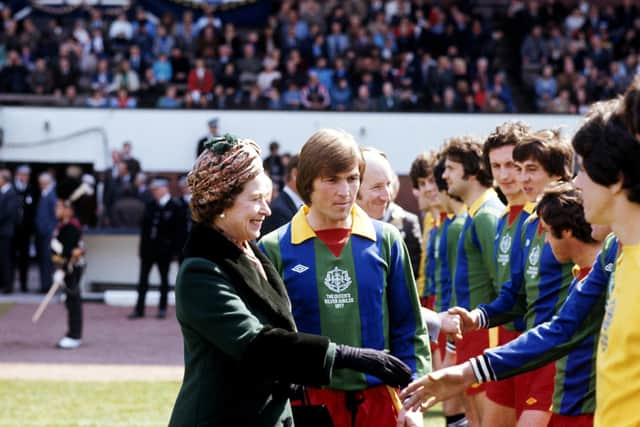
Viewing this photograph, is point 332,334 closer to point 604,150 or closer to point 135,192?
point 604,150

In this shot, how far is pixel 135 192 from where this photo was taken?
64.3 feet

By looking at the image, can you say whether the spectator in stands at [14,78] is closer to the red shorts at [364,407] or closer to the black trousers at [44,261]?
the black trousers at [44,261]

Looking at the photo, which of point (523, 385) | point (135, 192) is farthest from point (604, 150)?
point (135, 192)

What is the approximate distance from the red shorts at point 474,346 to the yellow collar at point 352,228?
7.65 ft

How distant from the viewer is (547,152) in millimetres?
5637

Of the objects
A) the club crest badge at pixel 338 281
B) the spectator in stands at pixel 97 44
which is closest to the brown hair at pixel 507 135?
the club crest badge at pixel 338 281

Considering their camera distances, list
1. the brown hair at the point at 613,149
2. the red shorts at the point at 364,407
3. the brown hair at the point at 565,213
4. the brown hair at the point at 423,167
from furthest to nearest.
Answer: the brown hair at the point at 423,167 → the brown hair at the point at 565,213 → the red shorts at the point at 364,407 → the brown hair at the point at 613,149

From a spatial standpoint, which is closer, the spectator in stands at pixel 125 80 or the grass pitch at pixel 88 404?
the grass pitch at pixel 88 404

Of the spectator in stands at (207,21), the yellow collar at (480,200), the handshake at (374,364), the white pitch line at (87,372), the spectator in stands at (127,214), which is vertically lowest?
the white pitch line at (87,372)

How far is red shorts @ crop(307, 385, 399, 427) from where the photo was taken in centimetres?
424

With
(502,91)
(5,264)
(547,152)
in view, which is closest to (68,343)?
(5,264)

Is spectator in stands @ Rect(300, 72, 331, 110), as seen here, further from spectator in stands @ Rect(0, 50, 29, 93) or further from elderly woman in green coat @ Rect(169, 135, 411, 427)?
elderly woman in green coat @ Rect(169, 135, 411, 427)

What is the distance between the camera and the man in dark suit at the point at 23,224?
771 inches

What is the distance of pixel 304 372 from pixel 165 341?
1032cm
